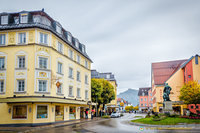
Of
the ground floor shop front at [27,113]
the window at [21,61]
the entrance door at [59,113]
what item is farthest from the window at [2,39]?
the entrance door at [59,113]

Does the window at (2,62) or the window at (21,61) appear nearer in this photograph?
the window at (21,61)

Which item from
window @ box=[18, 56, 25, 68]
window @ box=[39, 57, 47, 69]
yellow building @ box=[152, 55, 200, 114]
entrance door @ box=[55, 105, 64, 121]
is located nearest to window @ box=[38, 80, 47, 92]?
window @ box=[39, 57, 47, 69]

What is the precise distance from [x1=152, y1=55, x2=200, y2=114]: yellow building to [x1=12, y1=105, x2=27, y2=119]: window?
2249cm

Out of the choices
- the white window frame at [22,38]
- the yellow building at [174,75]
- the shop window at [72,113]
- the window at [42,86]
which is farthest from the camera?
the yellow building at [174,75]

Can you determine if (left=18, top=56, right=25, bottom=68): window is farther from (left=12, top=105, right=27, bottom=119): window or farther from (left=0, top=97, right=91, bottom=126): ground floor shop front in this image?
(left=12, top=105, right=27, bottom=119): window

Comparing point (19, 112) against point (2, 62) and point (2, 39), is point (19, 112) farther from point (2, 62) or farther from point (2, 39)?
point (2, 39)

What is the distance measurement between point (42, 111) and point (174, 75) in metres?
36.8

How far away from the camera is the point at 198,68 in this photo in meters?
40.5

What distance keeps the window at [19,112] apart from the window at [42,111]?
1.48 meters

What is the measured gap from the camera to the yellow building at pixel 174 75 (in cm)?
4094

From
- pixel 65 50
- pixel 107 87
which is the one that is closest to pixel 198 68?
pixel 107 87

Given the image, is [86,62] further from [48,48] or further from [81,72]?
[48,48]

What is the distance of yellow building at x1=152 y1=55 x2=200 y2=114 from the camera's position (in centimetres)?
4094

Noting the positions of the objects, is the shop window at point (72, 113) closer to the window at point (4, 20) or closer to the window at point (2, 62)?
the window at point (2, 62)
